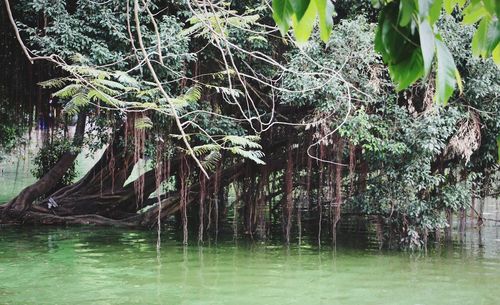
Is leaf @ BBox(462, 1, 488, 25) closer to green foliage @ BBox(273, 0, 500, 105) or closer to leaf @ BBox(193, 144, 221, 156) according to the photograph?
green foliage @ BBox(273, 0, 500, 105)

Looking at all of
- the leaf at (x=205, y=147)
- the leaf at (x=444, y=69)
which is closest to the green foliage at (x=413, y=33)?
the leaf at (x=444, y=69)

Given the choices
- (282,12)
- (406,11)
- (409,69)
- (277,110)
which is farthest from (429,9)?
(277,110)

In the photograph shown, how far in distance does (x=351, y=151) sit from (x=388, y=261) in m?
1.63

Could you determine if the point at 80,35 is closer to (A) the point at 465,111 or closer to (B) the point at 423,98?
(B) the point at 423,98

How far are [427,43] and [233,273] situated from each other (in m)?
6.68

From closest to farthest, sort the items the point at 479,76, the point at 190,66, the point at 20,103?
the point at 479,76, the point at 190,66, the point at 20,103

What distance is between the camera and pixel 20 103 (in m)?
9.67

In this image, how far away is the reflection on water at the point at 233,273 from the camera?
6.11 m

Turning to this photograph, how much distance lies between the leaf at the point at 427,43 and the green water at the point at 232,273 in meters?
5.27

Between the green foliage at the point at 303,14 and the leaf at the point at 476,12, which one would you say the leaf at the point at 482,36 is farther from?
the green foliage at the point at 303,14

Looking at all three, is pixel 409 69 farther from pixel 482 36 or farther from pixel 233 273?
Answer: pixel 233 273

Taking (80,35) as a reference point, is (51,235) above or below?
below

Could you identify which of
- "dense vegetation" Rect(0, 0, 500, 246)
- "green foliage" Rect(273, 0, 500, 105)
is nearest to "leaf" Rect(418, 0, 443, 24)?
"green foliage" Rect(273, 0, 500, 105)

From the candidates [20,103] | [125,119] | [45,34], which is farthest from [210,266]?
[20,103]
